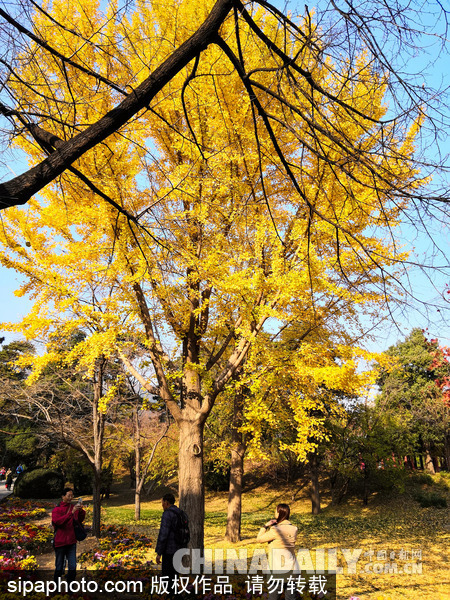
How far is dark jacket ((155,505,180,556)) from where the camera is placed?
14.1ft

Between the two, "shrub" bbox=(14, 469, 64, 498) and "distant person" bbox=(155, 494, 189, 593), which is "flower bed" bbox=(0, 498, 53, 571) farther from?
"shrub" bbox=(14, 469, 64, 498)

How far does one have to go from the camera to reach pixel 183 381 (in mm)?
7004

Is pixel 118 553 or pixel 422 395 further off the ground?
pixel 422 395

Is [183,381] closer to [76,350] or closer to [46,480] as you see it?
[76,350]

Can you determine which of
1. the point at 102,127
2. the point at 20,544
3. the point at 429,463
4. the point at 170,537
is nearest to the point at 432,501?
the point at 429,463

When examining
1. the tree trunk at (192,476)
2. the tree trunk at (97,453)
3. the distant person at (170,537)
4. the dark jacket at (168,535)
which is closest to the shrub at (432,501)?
the tree trunk at (97,453)

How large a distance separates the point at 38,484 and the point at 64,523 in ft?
58.6

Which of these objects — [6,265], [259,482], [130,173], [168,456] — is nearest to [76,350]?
[6,265]

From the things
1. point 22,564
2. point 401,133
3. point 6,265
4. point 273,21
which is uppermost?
point 273,21

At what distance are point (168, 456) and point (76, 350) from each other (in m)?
13.2

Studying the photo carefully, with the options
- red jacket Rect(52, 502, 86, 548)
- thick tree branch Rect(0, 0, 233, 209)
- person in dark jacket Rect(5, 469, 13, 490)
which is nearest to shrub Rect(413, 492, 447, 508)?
red jacket Rect(52, 502, 86, 548)

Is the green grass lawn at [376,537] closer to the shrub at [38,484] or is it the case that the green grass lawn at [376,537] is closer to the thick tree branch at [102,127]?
the thick tree branch at [102,127]

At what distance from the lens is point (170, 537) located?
4379 millimetres

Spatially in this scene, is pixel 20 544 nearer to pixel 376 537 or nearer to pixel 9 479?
pixel 376 537
